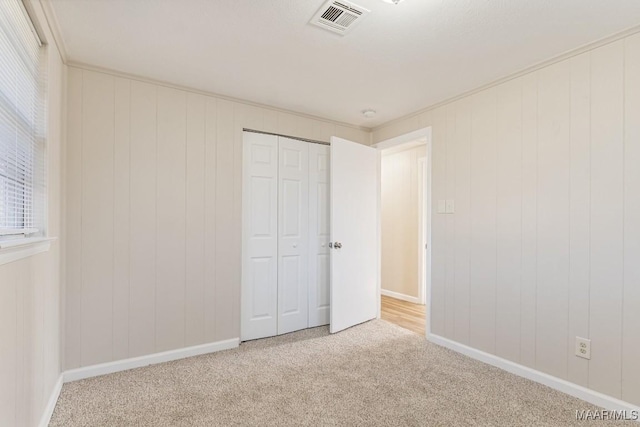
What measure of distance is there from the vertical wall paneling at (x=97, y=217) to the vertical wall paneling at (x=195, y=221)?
540 mm

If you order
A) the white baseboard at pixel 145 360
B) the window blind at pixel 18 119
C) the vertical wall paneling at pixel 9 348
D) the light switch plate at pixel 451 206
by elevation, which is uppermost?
the window blind at pixel 18 119

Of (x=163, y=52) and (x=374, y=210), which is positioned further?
(x=374, y=210)

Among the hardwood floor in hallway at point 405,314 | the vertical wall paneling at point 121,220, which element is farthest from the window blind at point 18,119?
the hardwood floor in hallway at point 405,314

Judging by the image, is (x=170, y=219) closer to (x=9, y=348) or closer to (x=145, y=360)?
(x=145, y=360)

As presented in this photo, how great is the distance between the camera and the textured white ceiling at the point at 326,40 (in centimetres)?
174

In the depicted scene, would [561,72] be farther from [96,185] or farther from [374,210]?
[96,185]

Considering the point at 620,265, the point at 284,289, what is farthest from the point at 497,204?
the point at 284,289

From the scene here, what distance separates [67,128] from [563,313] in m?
3.64

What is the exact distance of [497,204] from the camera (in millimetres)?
2625

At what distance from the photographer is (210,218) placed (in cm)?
286

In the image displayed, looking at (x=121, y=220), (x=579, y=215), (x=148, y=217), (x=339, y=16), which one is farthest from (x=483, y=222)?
(x=121, y=220)

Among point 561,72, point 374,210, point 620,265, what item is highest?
point 561,72

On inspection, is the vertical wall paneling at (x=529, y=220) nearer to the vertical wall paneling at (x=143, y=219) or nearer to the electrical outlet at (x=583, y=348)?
the electrical outlet at (x=583, y=348)

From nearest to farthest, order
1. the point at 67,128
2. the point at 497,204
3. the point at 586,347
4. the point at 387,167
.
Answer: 1. the point at 586,347
2. the point at 67,128
3. the point at 497,204
4. the point at 387,167
